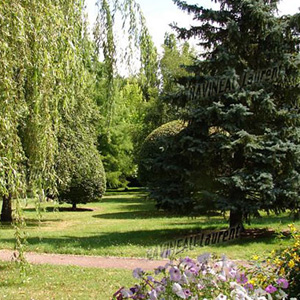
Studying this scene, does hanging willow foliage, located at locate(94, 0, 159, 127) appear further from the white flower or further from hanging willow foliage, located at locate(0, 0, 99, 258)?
the white flower

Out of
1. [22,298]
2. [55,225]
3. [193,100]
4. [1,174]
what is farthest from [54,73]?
[55,225]

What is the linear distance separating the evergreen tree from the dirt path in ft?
8.56

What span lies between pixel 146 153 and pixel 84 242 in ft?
27.6

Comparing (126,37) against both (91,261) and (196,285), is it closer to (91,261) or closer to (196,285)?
A: (196,285)

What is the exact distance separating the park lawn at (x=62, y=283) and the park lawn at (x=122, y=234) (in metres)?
0.75

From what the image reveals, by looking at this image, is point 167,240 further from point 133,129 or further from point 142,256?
point 133,129

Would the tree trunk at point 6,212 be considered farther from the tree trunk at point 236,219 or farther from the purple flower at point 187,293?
the purple flower at point 187,293

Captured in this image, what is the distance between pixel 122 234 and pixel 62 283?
5499 mm

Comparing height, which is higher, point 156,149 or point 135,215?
point 156,149

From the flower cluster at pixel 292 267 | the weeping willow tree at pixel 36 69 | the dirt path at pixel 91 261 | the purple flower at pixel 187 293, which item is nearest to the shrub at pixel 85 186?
the dirt path at pixel 91 261

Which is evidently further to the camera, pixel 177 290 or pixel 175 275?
pixel 175 275

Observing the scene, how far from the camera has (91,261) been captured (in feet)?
29.4

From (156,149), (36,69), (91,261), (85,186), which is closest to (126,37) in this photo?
(36,69)

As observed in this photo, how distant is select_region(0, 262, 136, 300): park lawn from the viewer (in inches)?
253
